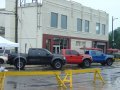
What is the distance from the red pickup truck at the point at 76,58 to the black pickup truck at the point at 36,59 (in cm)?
207

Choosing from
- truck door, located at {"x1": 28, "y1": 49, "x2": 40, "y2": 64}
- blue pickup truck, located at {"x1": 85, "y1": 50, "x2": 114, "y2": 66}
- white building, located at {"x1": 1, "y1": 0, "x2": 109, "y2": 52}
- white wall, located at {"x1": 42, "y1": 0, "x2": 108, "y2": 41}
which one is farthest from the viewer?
white wall, located at {"x1": 42, "y1": 0, "x2": 108, "y2": 41}

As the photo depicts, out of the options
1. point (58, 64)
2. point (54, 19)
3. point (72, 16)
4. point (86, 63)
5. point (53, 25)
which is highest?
point (72, 16)

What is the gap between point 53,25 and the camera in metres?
47.4

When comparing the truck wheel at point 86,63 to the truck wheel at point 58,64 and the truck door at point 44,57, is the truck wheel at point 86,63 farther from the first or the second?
the truck door at point 44,57

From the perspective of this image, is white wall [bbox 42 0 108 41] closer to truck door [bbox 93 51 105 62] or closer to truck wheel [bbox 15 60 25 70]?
truck door [bbox 93 51 105 62]

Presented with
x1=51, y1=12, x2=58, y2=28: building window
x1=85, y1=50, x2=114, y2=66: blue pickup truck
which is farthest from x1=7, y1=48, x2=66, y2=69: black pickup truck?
x1=51, y1=12, x2=58, y2=28: building window

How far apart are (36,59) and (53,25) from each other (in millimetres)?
15692

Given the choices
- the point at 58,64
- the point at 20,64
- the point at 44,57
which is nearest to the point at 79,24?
the point at 58,64

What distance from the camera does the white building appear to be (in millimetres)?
45188

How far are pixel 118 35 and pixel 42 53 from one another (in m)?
61.0

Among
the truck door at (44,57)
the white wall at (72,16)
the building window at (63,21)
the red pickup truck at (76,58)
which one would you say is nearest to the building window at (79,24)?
the white wall at (72,16)

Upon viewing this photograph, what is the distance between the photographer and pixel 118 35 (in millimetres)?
91188

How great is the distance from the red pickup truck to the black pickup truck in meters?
2.07

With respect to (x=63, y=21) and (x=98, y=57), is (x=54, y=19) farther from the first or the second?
(x=98, y=57)
